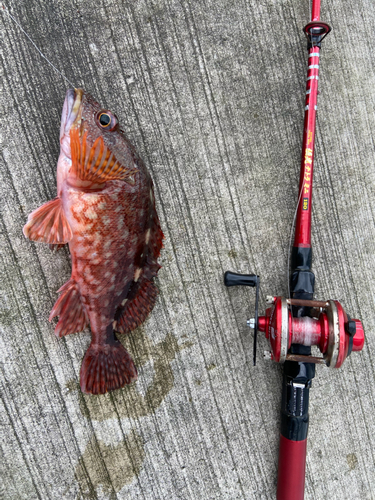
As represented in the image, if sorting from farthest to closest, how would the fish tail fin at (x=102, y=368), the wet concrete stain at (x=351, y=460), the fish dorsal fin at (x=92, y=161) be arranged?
1. the wet concrete stain at (x=351, y=460)
2. the fish tail fin at (x=102, y=368)
3. the fish dorsal fin at (x=92, y=161)

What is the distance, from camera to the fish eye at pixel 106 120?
1.64 m

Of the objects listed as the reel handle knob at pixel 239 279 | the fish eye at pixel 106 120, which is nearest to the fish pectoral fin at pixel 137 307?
the reel handle knob at pixel 239 279

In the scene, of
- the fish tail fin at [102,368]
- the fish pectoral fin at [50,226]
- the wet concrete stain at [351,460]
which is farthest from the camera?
the wet concrete stain at [351,460]

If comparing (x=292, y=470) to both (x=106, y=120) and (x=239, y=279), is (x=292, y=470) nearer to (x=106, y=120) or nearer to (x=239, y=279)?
(x=239, y=279)

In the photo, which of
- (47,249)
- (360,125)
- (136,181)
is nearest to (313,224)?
(360,125)

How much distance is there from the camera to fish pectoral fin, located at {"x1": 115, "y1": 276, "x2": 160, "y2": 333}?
74.9 inches

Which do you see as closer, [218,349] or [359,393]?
[218,349]

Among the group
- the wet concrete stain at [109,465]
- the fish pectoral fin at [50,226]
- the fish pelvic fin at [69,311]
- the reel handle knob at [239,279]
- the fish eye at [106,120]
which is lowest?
the wet concrete stain at [109,465]

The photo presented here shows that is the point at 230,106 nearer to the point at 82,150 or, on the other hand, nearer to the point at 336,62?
the point at 336,62

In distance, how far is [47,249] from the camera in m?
1.90

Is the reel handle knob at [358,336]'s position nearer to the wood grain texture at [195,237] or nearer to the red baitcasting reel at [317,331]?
the red baitcasting reel at [317,331]

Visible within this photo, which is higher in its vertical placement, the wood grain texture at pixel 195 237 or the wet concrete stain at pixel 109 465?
the wood grain texture at pixel 195 237

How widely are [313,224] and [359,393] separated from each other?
4.02 feet

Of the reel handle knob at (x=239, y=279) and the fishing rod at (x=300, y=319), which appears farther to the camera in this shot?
the reel handle knob at (x=239, y=279)
